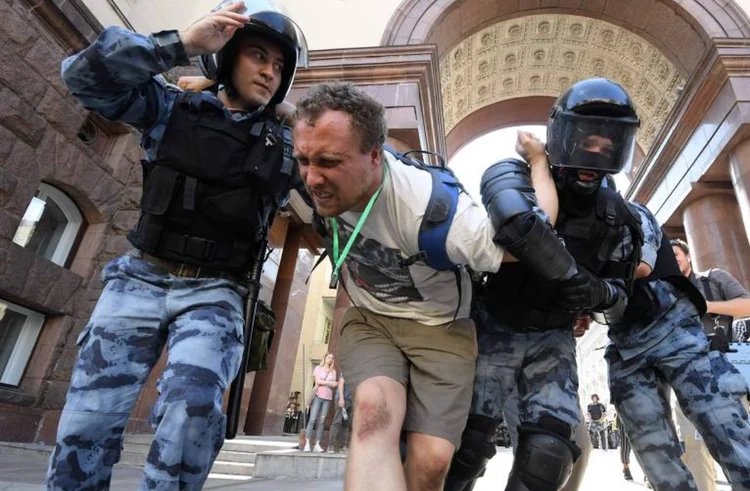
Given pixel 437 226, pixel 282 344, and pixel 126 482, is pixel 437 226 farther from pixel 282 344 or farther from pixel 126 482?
pixel 282 344

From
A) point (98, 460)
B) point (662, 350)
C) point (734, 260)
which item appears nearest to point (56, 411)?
point (98, 460)

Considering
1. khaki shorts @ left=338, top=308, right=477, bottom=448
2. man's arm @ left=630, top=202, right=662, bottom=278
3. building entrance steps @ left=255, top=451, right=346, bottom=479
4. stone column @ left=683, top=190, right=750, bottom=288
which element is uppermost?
stone column @ left=683, top=190, right=750, bottom=288

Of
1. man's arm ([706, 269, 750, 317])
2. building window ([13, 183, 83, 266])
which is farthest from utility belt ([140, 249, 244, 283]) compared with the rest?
building window ([13, 183, 83, 266])

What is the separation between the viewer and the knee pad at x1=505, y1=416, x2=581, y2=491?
173cm

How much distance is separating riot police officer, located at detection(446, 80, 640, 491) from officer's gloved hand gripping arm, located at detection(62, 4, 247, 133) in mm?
1216

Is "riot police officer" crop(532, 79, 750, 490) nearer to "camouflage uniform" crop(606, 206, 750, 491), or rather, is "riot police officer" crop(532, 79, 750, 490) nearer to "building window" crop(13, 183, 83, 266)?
"camouflage uniform" crop(606, 206, 750, 491)

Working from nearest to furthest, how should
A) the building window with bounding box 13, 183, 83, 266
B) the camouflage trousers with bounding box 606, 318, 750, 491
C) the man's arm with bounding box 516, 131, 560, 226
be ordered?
1. the man's arm with bounding box 516, 131, 560, 226
2. the camouflage trousers with bounding box 606, 318, 750, 491
3. the building window with bounding box 13, 183, 83, 266

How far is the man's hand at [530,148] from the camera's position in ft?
6.88

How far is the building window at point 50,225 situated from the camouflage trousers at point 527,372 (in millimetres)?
5341

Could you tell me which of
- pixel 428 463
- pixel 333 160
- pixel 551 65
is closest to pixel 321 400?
pixel 428 463

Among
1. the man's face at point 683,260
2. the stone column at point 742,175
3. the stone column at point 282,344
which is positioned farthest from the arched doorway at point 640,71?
the stone column at point 282,344

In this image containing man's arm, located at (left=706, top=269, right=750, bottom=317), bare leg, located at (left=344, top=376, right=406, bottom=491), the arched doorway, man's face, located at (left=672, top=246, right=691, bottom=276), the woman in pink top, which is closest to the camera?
bare leg, located at (left=344, top=376, right=406, bottom=491)

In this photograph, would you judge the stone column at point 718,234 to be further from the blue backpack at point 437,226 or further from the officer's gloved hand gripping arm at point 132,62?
the officer's gloved hand gripping arm at point 132,62

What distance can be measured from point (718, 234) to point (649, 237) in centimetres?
730
